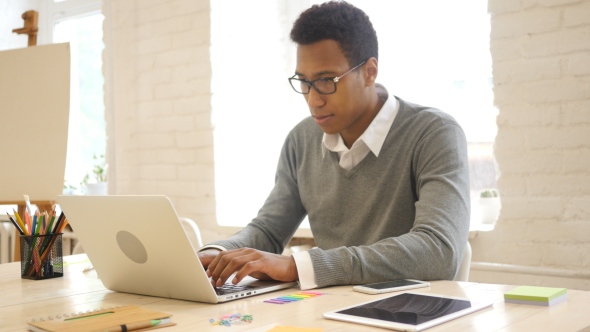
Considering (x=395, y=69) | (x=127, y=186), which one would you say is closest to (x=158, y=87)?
(x=127, y=186)

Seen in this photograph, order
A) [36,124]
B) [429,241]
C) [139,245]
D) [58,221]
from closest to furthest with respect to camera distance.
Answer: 1. [139,245]
2. [429,241]
3. [58,221]
4. [36,124]

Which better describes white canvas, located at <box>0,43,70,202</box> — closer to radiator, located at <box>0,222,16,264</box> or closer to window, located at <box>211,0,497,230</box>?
window, located at <box>211,0,497,230</box>

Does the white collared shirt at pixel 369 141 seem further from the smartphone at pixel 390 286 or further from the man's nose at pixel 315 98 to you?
the smartphone at pixel 390 286

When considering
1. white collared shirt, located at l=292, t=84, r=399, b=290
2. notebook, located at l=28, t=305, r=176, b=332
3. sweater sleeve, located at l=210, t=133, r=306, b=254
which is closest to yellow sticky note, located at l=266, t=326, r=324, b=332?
notebook, located at l=28, t=305, r=176, b=332

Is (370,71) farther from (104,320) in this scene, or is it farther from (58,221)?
(104,320)

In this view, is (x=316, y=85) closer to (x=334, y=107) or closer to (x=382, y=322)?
(x=334, y=107)

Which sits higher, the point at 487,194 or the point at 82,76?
the point at 82,76

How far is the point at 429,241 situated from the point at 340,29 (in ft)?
2.02

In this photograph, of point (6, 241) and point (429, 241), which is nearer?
point (429, 241)

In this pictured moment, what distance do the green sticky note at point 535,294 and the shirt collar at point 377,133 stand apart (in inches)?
25.2

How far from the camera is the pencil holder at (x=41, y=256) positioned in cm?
131

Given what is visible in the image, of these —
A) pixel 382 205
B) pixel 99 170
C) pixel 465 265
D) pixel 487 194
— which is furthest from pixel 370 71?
pixel 99 170

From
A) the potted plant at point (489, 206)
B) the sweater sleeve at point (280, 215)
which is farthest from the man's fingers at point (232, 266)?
the potted plant at point (489, 206)

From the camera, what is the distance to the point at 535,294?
2.86 ft
